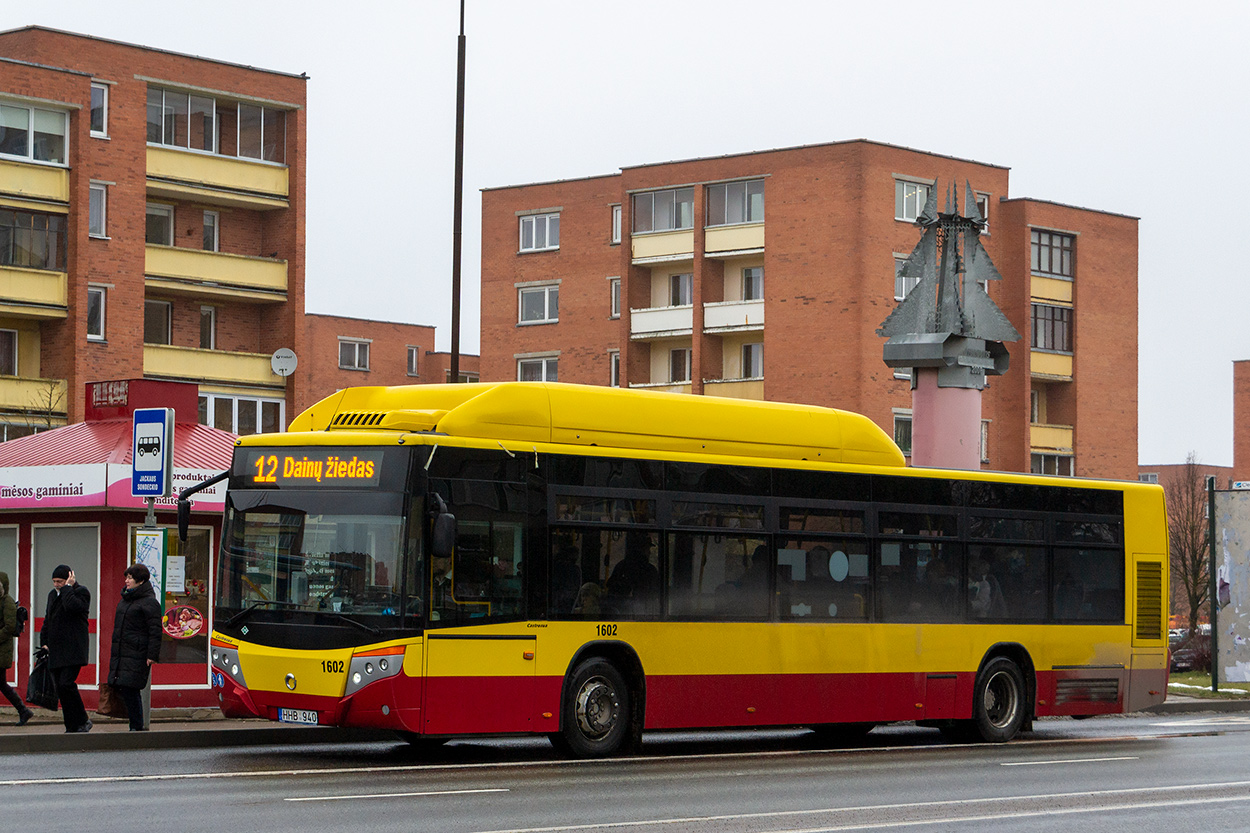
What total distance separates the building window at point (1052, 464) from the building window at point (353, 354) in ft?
113

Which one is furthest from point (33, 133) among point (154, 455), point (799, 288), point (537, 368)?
point (154, 455)

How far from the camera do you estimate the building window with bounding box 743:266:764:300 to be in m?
63.4

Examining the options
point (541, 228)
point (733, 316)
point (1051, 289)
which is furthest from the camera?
point (541, 228)

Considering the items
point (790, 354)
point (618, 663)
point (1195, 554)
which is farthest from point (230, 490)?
point (1195, 554)

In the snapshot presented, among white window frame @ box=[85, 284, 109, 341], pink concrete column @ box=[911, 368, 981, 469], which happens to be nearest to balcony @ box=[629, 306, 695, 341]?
white window frame @ box=[85, 284, 109, 341]

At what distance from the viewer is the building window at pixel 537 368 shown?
227ft

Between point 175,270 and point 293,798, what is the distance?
42072 mm

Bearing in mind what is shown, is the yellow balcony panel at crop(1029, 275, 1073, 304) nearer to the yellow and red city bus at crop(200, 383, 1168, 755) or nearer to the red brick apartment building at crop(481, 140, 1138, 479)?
the red brick apartment building at crop(481, 140, 1138, 479)

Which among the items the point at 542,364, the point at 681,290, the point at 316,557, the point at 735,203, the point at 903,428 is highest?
the point at 735,203

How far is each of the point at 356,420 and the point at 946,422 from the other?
15.2 m

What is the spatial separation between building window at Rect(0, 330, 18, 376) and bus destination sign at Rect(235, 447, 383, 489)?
36.6 metres

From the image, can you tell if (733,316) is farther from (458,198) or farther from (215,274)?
(458,198)

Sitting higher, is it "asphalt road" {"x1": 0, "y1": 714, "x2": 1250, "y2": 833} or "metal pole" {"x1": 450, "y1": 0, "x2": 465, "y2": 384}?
"metal pole" {"x1": 450, "y1": 0, "x2": 465, "y2": 384}

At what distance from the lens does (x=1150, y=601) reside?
837 inches
